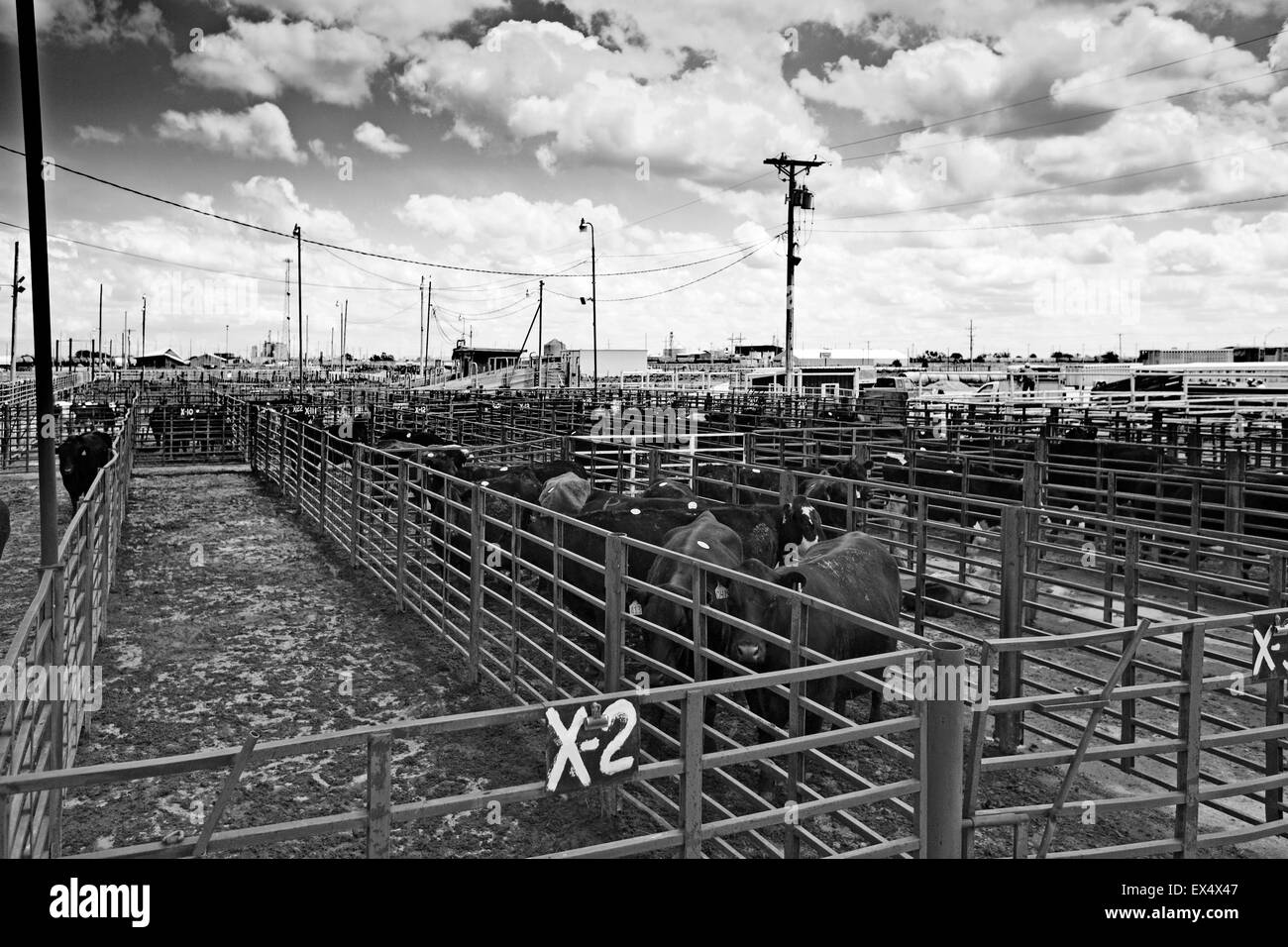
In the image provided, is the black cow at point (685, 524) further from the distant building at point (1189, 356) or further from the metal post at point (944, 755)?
the distant building at point (1189, 356)

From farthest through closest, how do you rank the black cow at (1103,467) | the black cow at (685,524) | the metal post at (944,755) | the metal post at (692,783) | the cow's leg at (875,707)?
the black cow at (1103,467) → the black cow at (685,524) → the cow's leg at (875,707) → the metal post at (944,755) → the metal post at (692,783)

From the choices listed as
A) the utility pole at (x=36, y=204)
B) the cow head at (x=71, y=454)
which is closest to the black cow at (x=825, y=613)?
the utility pole at (x=36, y=204)

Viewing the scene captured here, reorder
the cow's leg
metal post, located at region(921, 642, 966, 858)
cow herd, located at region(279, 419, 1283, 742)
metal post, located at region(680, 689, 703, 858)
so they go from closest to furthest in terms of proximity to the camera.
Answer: metal post, located at region(680, 689, 703, 858) < metal post, located at region(921, 642, 966, 858) < cow herd, located at region(279, 419, 1283, 742) < the cow's leg

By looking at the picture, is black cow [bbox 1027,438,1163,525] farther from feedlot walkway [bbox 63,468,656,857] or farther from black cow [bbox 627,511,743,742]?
feedlot walkway [bbox 63,468,656,857]

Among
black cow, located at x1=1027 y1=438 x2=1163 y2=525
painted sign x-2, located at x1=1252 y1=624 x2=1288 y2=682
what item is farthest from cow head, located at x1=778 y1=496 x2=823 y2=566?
black cow, located at x1=1027 y1=438 x2=1163 y2=525

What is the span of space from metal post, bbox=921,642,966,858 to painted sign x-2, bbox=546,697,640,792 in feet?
3.83

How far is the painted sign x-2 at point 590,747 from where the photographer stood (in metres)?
3.22

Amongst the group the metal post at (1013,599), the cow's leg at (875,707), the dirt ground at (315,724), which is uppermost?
the metal post at (1013,599)

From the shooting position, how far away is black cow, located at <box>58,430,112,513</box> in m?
16.6

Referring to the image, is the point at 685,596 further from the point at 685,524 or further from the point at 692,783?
the point at 685,524

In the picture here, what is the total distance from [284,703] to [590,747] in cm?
476

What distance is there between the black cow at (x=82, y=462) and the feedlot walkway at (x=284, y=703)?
4.20 metres
